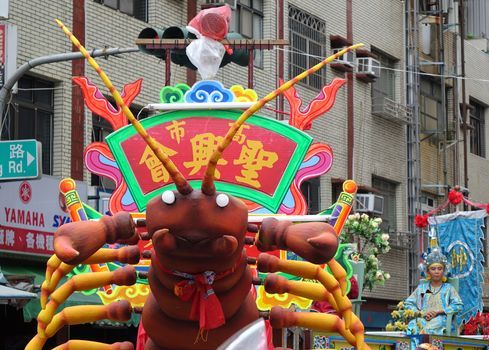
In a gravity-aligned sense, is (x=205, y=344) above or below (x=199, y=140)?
below

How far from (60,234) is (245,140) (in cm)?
340

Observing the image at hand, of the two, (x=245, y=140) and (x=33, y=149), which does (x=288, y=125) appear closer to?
(x=245, y=140)

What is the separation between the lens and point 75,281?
785 centimetres

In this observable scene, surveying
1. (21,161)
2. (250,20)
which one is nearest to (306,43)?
(250,20)

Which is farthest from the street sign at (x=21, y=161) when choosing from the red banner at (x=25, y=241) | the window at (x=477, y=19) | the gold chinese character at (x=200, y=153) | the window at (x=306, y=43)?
the window at (x=477, y=19)

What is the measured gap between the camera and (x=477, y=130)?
38.0m

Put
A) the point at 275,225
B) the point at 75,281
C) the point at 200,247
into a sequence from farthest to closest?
the point at 75,281 → the point at 275,225 → the point at 200,247

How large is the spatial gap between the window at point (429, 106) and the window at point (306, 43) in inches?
219

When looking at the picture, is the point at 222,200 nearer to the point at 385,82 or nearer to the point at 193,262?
the point at 193,262

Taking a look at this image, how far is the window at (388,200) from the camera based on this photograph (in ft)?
104

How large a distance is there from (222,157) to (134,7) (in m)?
13.7

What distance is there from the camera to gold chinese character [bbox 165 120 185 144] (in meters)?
9.93

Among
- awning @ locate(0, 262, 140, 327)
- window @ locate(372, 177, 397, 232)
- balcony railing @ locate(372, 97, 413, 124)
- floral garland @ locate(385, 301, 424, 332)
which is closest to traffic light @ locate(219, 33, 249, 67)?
floral garland @ locate(385, 301, 424, 332)

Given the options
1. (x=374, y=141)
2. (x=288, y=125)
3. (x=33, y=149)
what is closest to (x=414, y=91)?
(x=374, y=141)
